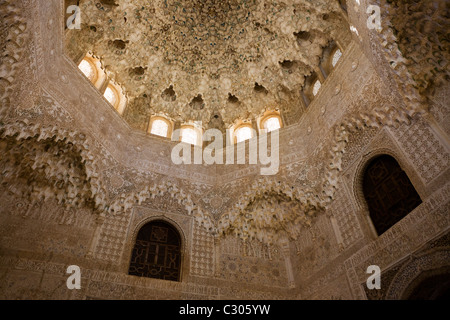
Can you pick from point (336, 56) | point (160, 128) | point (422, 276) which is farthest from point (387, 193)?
point (160, 128)

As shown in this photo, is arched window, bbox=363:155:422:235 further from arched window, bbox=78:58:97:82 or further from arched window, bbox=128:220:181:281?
arched window, bbox=78:58:97:82

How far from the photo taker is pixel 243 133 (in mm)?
9328

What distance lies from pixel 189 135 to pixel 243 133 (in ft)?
4.97

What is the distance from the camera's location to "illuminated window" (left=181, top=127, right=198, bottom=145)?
905cm

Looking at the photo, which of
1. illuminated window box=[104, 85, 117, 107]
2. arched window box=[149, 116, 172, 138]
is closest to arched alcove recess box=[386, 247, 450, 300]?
arched window box=[149, 116, 172, 138]

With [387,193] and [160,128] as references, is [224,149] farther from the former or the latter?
[387,193]

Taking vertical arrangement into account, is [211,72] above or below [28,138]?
above

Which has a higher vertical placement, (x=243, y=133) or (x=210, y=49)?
(x=210, y=49)

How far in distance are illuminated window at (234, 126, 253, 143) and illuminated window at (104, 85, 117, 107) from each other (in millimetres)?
3362

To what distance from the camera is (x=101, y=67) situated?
26.3 ft

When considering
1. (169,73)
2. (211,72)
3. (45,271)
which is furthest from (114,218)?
(211,72)

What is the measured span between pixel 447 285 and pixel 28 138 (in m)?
7.04

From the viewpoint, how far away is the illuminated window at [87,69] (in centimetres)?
764
